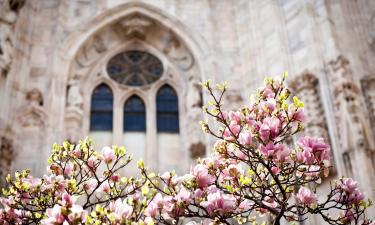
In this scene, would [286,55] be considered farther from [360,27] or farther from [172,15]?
[172,15]

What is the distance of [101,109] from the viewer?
1135 centimetres

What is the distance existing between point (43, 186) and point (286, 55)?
254 inches

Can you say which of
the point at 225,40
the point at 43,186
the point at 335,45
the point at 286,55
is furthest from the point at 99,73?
the point at 43,186

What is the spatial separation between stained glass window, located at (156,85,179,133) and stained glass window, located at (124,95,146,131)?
1.05ft

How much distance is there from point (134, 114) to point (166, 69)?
4.26 ft

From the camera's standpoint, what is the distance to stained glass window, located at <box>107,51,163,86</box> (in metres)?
11.8

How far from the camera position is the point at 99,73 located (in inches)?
466

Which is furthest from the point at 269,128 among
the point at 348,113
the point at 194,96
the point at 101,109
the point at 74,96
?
the point at 101,109

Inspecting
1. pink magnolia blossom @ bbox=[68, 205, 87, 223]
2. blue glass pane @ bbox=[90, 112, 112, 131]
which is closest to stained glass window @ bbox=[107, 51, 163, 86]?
blue glass pane @ bbox=[90, 112, 112, 131]

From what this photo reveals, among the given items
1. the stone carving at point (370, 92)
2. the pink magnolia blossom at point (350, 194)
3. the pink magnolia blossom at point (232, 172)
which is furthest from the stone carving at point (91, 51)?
the pink magnolia blossom at point (350, 194)

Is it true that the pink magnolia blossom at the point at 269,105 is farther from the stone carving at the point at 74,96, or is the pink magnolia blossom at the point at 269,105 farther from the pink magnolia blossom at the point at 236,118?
the stone carving at the point at 74,96

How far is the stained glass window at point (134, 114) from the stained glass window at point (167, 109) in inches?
12.6

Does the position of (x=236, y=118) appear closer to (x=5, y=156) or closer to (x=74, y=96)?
(x=5, y=156)

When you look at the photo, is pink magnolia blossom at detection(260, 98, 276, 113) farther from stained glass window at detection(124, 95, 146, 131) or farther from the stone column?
stained glass window at detection(124, 95, 146, 131)
